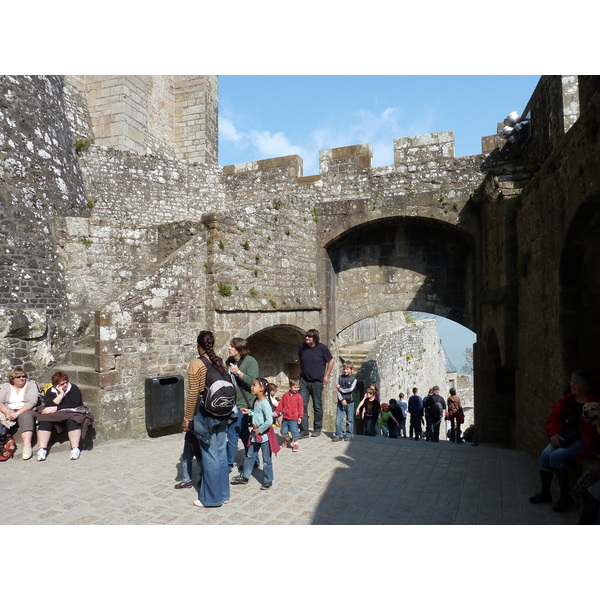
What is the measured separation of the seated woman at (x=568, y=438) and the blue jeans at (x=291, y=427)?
306 cm

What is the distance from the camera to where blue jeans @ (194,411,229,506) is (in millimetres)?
4039

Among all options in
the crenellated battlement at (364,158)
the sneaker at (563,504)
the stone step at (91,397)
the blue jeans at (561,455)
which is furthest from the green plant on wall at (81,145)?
the sneaker at (563,504)

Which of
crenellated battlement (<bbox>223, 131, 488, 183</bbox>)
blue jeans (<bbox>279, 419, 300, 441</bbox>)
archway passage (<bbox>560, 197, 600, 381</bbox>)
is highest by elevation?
crenellated battlement (<bbox>223, 131, 488, 183</bbox>)

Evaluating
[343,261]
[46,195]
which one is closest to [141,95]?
[46,195]

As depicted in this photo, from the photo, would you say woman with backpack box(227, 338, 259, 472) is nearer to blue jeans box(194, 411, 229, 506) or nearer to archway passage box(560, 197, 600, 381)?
blue jeans box(194, 411, 229, 506)

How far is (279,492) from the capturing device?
14.8 feet

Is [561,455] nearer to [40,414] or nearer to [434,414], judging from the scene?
[40,414]

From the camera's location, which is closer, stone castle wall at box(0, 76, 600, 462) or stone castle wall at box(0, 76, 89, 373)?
stone castle wall at box(0, 76, 600, 462)

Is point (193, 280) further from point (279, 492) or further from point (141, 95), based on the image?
point (141, 95)

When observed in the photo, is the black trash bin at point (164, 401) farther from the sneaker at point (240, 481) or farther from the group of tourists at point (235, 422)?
the sneaker at point (240, 481)

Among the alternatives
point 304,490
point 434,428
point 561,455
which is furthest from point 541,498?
→ point 434,428

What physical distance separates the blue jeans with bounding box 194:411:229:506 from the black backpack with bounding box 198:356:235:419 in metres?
0.11

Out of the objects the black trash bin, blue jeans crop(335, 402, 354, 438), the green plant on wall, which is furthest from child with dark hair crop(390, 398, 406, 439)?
the green plant on wall

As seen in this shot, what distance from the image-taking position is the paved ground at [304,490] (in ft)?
12.7
